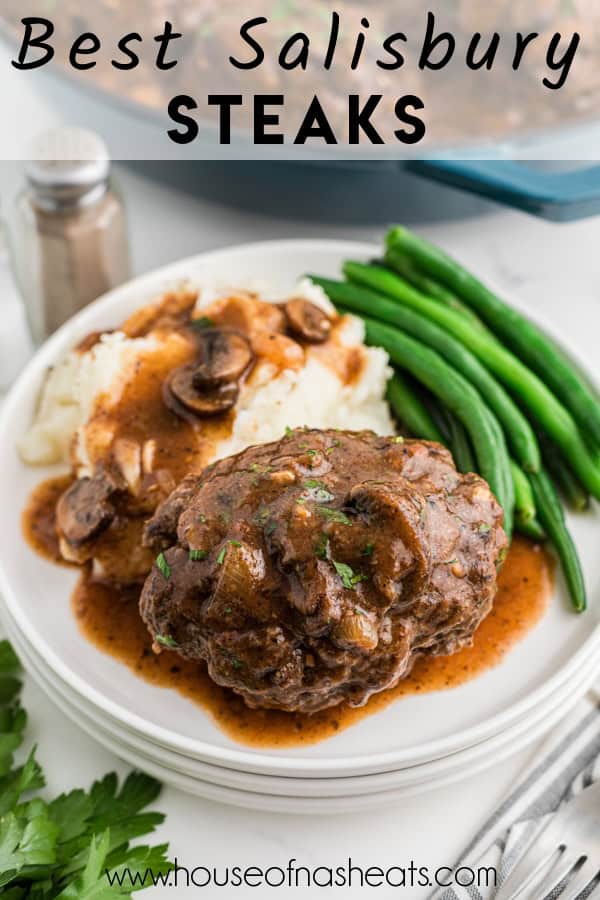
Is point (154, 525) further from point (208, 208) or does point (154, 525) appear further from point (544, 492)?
point (208, 208)

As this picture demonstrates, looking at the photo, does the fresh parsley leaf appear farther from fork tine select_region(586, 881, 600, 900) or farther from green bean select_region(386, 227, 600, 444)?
green bean select_region(386, 227, 600, 444)

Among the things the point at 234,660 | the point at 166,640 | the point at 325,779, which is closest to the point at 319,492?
the point at 234,660

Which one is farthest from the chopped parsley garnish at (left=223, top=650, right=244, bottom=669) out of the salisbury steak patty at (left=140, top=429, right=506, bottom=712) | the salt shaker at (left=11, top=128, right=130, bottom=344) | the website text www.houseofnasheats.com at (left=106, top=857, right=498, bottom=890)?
the salt shaker at (left=11, top=128, right=130, bottom=344)

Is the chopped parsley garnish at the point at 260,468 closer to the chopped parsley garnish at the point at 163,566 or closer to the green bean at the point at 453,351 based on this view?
the chopped parsley garnish at the point at 163,566

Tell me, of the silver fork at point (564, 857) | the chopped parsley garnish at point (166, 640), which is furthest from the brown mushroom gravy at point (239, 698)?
the silver fork at point (564, 857)

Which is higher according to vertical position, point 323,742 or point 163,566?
point 163,566

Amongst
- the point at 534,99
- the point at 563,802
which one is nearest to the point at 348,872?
the point at 563,802

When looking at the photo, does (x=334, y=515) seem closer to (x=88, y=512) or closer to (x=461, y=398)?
(x=88, y=512)
